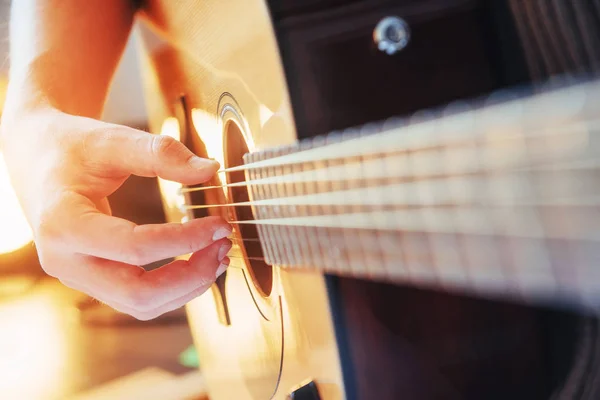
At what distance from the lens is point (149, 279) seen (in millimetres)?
544

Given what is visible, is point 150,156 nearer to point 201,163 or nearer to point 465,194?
point 201,163

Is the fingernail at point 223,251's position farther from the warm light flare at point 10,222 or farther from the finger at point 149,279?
the warm light flare at point 10,222

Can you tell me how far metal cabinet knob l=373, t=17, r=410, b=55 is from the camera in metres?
0.40

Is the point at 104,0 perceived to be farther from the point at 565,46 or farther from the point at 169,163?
the point at 565,46

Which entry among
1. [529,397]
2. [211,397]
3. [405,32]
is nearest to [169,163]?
[405,32]

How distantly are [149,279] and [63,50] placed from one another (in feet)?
1.34

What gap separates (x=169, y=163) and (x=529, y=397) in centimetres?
38

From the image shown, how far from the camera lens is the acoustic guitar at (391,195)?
230 millimetres

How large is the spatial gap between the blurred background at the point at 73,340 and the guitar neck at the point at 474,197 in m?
0.83

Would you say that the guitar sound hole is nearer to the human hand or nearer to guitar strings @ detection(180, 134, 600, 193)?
the human hand

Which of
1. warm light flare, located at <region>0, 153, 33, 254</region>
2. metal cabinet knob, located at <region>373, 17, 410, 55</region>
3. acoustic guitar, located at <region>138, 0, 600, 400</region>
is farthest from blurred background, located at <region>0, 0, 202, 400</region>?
metal cabinet knob, located at <region>373, 17, 410, 55</region>

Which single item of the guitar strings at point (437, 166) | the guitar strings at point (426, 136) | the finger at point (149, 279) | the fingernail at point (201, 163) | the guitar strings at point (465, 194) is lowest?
the finger at point (149, 279)

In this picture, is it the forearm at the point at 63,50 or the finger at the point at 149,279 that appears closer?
the finger at the point at 149,279

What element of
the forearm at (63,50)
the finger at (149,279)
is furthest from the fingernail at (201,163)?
the forearm at (63,50)
